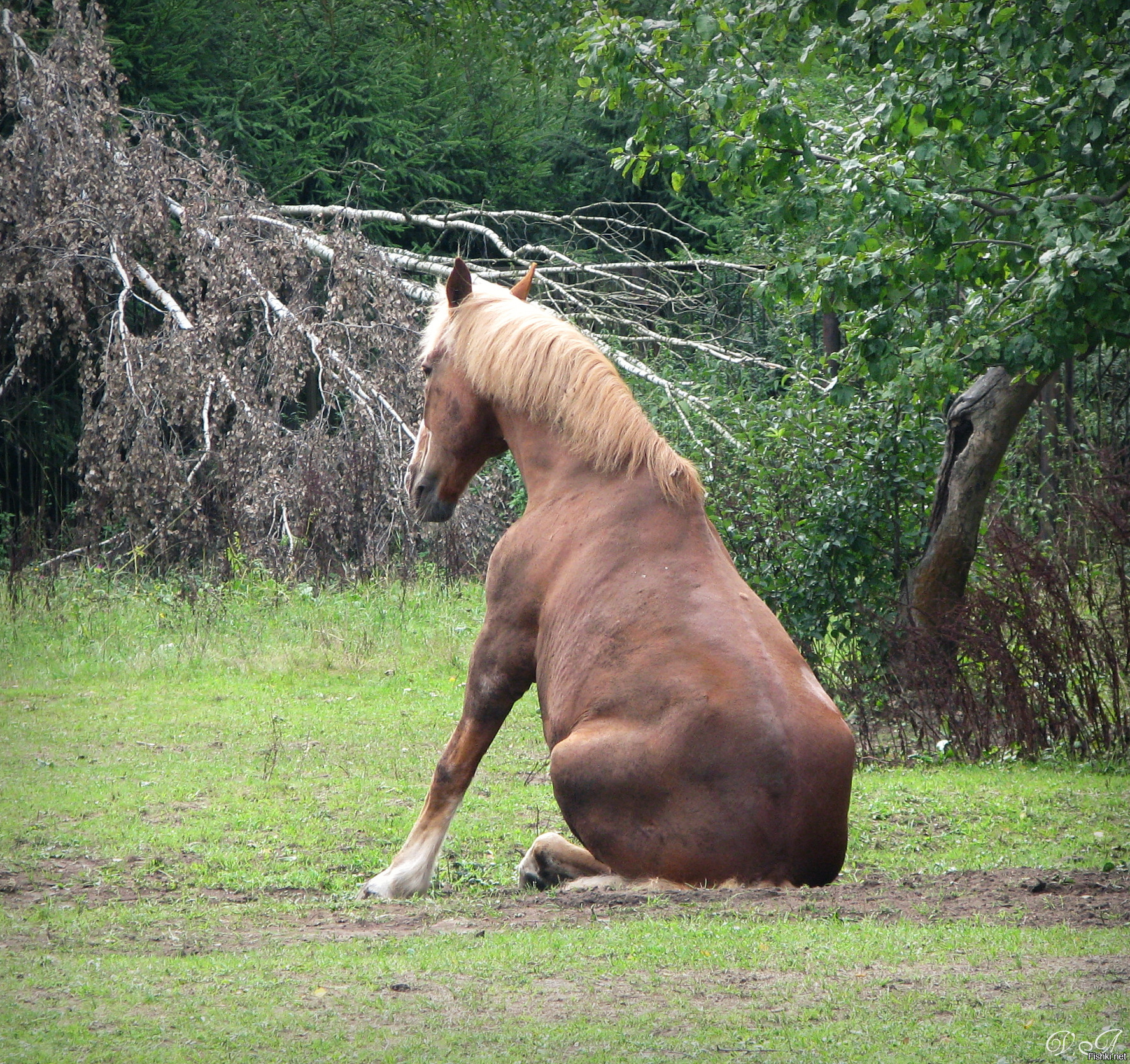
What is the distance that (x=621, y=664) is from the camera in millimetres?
4305

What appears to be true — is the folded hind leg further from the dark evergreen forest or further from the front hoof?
the dark evergreen forest

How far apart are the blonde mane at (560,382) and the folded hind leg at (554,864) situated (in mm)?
1293

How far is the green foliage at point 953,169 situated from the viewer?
18.0 ft

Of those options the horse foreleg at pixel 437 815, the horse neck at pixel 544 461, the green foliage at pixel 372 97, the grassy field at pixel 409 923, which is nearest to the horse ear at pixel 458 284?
the horse neck at pixel 544 461

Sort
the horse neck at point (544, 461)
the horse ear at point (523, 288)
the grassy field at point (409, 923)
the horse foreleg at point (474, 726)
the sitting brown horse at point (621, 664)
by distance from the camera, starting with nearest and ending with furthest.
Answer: the grassy field at point (409, 923)
the sitting brown horse at point (621, 664)
the horse foreleg at point (474, 726)
the horse neck at point (544, 461)
the horse ear at point (523, 288)

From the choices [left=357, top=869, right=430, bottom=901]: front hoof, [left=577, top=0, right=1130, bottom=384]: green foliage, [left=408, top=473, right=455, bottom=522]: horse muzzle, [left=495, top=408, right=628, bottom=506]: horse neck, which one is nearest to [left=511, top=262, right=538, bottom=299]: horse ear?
[left=495, top=408, right=628, bottom=506]: horse neck

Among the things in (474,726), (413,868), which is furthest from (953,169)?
(413,868)

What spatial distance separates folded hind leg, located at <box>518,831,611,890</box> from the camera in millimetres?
4457

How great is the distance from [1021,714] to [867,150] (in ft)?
11.8

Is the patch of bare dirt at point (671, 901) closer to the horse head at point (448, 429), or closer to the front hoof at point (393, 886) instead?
the front hoof at point (393, 886)

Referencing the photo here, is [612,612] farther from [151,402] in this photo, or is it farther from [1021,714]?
[151,402]

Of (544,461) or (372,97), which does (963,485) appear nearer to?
(544,461)

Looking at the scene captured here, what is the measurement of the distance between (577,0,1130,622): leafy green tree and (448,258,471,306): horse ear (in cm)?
200

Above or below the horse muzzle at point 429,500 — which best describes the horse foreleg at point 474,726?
below
